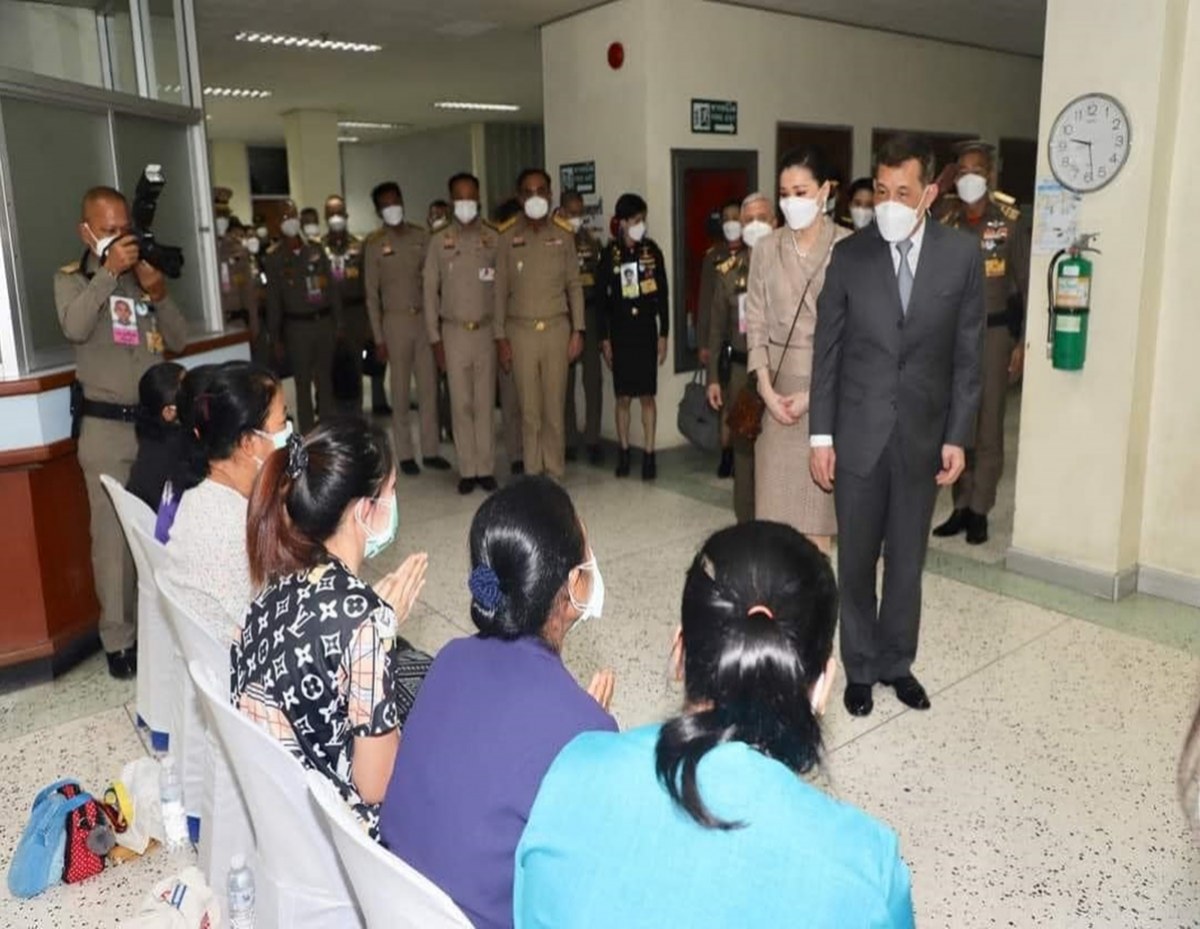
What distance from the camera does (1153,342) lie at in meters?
3.60

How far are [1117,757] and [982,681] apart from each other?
1.64 feet

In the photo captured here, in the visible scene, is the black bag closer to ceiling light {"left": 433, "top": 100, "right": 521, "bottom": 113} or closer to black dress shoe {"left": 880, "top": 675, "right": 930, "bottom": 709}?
black dress shoe {"left": 880, "top": 675, "right": 930, "bottom": 709}

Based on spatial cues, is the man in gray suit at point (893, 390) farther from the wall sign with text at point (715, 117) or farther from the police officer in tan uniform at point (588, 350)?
the wall sign with text at point (715, 117)

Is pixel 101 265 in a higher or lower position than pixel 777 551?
higher

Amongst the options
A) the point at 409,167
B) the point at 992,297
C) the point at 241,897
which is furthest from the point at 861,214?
the point at 409,167

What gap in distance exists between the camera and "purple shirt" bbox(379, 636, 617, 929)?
3.93 feet

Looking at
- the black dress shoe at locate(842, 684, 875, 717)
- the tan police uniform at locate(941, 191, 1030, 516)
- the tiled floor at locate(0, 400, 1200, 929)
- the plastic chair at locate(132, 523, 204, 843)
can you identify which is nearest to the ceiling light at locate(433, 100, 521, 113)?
the tan police uniform at locate(941, 191, 1030, 516)

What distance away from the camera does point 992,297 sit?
4.30 m

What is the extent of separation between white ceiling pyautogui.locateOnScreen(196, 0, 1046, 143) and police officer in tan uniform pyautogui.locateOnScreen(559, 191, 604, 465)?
50.2 inches

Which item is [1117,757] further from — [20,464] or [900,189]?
[20,464]

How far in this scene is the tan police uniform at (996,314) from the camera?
4.32 m

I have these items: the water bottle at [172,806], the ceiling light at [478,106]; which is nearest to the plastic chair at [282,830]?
the water bottle at [172,806]

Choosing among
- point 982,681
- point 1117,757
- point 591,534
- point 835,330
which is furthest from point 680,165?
point 1117,757

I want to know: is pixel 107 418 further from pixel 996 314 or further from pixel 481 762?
pixel 996 314
